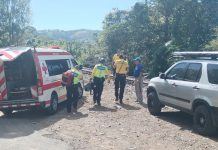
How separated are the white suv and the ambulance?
3.57 m

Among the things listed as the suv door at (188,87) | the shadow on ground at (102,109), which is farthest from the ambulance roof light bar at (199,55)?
the shadow on ground at (102,109)

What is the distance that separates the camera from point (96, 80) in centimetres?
1448

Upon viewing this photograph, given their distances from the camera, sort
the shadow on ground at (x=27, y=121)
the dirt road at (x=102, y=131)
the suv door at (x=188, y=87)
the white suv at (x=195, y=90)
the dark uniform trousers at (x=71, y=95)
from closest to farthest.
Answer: the dirt road at (x=102, y=131) < the white suv at (x=195, y=90) < the suv door at (x=188, y=87) < the shadow on ground at (x=27, y=121) < the dark uniform trousers at (x=71, y=95)

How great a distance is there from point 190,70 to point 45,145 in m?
4.15

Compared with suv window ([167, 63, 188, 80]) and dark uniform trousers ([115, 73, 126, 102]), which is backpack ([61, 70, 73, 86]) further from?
suv window ([167, 63, 188, 80])

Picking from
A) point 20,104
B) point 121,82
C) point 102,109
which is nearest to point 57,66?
point 102,109

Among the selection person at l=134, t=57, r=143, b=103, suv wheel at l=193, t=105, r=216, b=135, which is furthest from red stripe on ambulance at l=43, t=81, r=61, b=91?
suv wheel at l=193, t=105, r=216, b=135

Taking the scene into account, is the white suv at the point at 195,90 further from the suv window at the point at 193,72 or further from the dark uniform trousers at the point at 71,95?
the dark uniform trousers at the point at 71,95

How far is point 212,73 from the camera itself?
927cm

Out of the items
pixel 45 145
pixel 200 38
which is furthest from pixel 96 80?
pixel 200 38

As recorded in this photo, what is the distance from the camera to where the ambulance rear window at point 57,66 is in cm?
1325

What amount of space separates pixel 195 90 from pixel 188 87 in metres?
0.38

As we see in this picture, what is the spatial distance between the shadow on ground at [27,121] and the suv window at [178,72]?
3.19 metres

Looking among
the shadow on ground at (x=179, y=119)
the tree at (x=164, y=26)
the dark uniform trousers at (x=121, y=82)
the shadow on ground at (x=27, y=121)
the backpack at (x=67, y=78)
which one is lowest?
the shadow on ground at (x=27, y=121)
